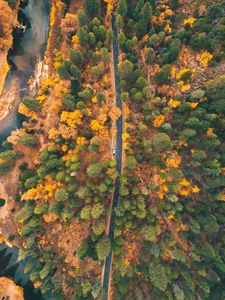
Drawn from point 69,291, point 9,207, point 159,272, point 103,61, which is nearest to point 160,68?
point 103,61

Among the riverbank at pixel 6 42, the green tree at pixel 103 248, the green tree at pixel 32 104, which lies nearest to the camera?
the green tree at pixel 103 248

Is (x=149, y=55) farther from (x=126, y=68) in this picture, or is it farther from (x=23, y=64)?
(x=23, y=64)

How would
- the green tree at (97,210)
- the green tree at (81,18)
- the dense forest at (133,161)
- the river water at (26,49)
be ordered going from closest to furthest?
1. the green tree at (97,210)
2. the dense forest at (133,161)
3. the green tree at (81,18)
4. the river water at (26,49)

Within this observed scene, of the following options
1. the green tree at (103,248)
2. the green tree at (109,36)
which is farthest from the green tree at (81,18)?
the green tree at (103,248)

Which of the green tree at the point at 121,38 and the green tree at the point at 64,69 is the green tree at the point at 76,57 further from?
the green tree at the point at 121,38

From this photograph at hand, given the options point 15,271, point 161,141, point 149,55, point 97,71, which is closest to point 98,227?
point 161,141

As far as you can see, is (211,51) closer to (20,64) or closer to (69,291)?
(20,64)

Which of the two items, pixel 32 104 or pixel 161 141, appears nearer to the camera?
pixel 161 141
